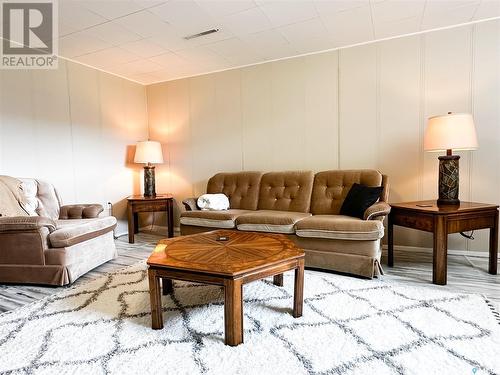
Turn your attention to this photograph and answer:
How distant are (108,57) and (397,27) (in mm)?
3243

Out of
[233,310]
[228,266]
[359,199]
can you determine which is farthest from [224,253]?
[359,199]

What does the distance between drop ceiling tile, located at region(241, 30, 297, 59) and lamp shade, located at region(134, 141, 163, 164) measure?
1.91 metres

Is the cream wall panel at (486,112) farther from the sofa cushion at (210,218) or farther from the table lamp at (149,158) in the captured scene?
the table lamp at (149,158)

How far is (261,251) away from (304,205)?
1628mm

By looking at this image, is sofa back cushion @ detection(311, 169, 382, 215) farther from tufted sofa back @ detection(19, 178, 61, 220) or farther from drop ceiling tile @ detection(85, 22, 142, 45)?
tufted sofa back @ detection(19, 178, 61, 220)

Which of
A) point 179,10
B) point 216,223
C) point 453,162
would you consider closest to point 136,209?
point 216,223

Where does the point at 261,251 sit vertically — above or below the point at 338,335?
above

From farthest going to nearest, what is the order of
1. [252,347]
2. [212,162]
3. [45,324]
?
[212,162] < [45,324] < [252,347]

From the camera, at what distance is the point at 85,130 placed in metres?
3.88

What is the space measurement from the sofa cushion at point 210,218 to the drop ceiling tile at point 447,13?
2597 mm

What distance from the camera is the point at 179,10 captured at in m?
2.62

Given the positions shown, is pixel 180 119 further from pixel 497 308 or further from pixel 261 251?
pixel 497 308

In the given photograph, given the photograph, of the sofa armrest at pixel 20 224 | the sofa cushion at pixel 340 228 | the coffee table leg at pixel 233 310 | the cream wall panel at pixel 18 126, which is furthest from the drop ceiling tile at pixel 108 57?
the coffee table leg at pixel 233 310

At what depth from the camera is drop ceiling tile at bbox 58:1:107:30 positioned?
8.23ft
